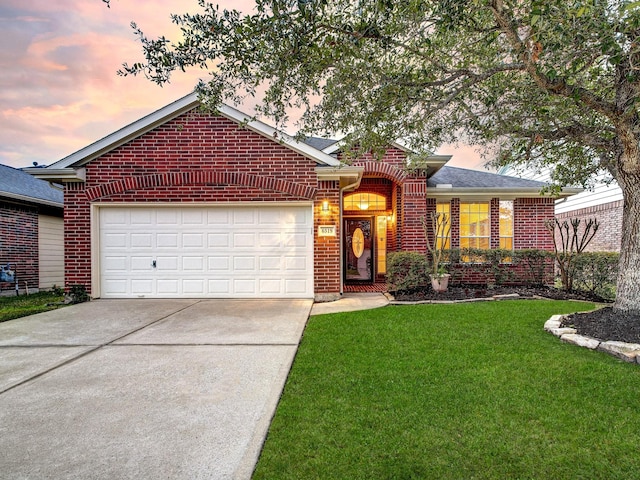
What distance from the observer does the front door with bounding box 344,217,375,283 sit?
11.6 metres

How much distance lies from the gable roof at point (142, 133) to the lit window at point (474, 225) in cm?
540

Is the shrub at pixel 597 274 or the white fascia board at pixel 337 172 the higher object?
the white fascia board at pixel 337 172

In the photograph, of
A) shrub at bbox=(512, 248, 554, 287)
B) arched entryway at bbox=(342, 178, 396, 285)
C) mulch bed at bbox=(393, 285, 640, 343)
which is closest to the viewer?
mulch bed at bbox=(393, 285, 640, 343)

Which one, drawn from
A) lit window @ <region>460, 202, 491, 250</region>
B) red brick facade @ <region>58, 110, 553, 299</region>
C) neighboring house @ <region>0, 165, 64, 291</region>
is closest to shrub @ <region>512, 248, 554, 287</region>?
lit window @ <region>460, 202, 491, 250</region>

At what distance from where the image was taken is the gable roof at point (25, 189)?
32.6 feet

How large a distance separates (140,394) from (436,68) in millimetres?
5509

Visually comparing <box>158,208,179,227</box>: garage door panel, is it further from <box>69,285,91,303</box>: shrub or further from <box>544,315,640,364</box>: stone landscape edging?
<box>544,315,640,364</box>: stone landscape edging

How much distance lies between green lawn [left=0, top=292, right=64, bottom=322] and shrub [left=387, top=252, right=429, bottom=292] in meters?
7.97

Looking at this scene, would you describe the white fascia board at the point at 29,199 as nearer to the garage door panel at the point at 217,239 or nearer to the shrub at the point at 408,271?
the garage door panel at the point at 217,239

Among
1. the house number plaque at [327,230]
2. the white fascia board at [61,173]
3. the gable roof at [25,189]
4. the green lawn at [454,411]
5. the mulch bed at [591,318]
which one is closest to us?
the green lawn at [454,411]

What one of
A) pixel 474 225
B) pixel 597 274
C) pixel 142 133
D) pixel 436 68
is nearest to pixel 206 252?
pixel 142 133

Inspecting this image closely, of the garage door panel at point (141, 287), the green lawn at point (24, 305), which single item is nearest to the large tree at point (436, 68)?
the garage door panel at point (141, 287)

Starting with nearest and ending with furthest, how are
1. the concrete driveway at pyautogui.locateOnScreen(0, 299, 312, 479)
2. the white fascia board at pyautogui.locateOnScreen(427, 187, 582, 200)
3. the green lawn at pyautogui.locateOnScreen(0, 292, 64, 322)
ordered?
the concrete driveway at pyautogui.locateOnScreen(0, 299, 312, 479), the green lawn at pyautogui.locateOnScreen(0, 292, 64, 322), the white fascia board at pyautogui.locateOnScreen(427, 187, 582, 200)

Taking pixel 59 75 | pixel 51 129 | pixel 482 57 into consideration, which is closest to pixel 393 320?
pixel 482 57
